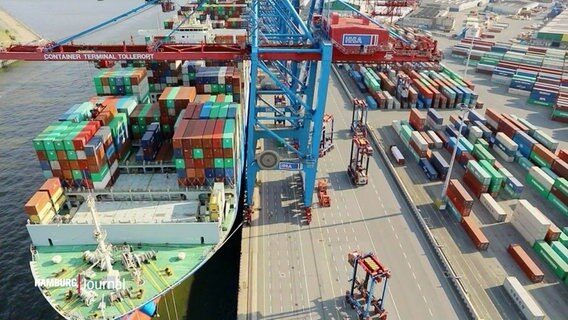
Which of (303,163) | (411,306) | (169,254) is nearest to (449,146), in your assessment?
(303,163)

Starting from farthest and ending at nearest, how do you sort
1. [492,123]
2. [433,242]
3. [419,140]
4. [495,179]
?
[492,123], [419,140], [495,179], [433,242]

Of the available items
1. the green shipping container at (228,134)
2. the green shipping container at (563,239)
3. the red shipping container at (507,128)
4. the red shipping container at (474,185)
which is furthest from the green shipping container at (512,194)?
the green shipping container at (228,134)

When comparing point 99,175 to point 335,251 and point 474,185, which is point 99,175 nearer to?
point 335,251

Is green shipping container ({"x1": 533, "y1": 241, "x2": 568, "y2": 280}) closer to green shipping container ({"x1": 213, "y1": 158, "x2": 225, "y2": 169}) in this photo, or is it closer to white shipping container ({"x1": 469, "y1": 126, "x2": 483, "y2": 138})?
white shipping container ({"x1": 469, "y1": 126, "x2": 483, "y2": 138})

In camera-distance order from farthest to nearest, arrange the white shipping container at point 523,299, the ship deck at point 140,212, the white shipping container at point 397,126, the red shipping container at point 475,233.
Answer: the white shipping container at point 397,126 < the red shipping container at point 475,233 < the ship deck at point 140,212 < the white shipping container at point 523,299

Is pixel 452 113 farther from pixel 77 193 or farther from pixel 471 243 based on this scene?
pixel 77 193

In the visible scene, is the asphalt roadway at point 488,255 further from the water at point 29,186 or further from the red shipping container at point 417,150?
the water at point 29,186

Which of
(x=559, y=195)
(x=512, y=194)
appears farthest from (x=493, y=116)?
(x=559, y=195)
